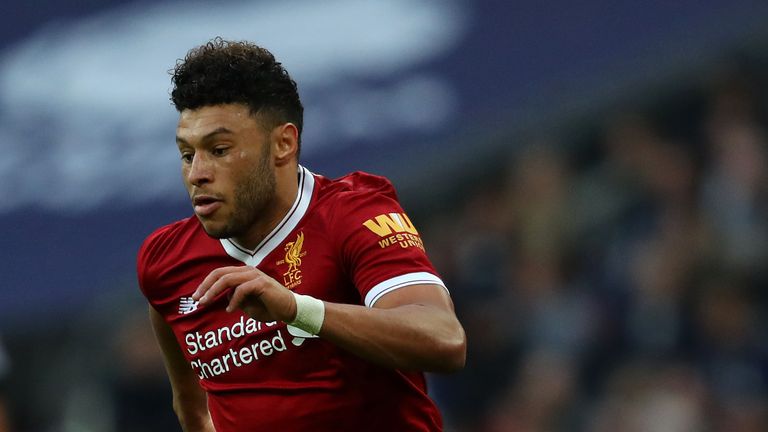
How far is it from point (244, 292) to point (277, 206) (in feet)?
2.66

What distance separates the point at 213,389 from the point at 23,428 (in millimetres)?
5216

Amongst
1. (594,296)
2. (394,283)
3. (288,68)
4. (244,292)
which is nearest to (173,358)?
(394,283)

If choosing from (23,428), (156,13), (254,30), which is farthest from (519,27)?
(23,428)

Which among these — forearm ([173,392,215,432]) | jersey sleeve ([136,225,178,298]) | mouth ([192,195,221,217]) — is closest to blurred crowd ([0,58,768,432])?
forearm ([173,392,215,432])

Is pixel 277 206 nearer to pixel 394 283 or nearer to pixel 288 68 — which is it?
pixel 394 283

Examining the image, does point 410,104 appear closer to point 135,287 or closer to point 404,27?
point 404,27

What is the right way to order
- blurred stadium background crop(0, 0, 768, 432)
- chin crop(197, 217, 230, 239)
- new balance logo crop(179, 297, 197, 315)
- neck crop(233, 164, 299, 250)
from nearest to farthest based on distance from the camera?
chin crop(197, 217, 230, 239) < neck crop(233, 164, 299, 250) < new balance logo crop(179, 297, 197, 315) < blurred stadium background crop(0, 0, 768, 432)

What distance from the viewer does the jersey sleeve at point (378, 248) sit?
335 centimetres

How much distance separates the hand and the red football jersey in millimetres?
402

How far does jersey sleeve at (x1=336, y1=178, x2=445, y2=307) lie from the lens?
3350 mm

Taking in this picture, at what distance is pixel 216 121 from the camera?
3533 mm

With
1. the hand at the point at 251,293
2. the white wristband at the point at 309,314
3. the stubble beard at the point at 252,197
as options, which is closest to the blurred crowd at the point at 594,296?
the stubble beard at the point at 252,197

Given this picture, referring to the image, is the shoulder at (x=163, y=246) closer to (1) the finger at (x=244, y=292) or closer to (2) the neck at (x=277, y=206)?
(2) the neck at (x=277, y=206)

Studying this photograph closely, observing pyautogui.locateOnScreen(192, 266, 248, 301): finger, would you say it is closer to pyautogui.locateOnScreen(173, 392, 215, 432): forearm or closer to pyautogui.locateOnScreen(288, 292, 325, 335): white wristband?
→ pyautogui.locateOnScreen(288, 292, 325, 335): white wristband
